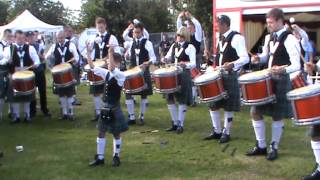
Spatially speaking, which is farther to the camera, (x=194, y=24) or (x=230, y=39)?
(x=194, y=24)

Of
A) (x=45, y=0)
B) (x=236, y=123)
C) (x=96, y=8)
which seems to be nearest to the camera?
(x=236, y=123)

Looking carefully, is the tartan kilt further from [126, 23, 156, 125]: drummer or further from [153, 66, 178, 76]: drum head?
[153, 66, 178, 76]: drum head

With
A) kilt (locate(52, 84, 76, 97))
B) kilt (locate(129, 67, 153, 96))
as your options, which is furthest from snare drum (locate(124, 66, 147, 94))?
kilt (locate(52, 84, 76, 97))

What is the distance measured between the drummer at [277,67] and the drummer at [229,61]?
0.47 metres

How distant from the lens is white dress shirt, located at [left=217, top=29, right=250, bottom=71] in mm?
6562

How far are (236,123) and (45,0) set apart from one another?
1514 inches

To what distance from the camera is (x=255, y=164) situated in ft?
19.4

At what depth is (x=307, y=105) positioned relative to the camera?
4.88 metres

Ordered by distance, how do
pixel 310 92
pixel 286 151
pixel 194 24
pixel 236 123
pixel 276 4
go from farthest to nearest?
pixel 276 4
pixel 194 24
pixel 236 123
pixel 286 151
pixel 310 92

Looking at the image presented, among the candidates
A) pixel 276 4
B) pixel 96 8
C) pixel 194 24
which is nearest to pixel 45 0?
pixel 96 8

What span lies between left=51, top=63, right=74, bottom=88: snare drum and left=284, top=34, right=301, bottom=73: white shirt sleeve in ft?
14.2

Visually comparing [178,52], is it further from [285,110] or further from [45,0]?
[45,0]

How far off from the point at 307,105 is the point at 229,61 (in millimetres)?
2026

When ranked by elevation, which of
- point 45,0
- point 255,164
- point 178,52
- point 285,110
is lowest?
point 255,164
